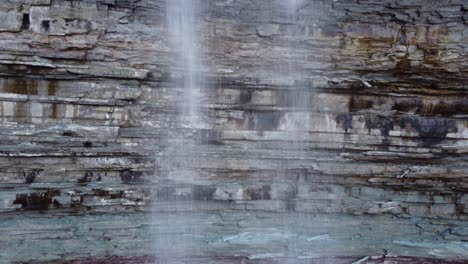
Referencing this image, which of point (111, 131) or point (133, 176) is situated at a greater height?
point (111, 131)

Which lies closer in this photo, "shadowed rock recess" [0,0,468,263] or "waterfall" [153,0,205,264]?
"shadowed rock recess" [0,0,468,263]

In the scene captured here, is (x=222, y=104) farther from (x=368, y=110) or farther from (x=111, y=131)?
(x=368, y=110)

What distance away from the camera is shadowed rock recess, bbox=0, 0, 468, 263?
20.9ft

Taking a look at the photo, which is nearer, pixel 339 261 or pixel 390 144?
pixel 339 261

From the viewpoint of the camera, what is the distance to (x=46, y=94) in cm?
646

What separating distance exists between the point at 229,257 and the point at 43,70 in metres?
3.62

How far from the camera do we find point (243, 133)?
6.92m

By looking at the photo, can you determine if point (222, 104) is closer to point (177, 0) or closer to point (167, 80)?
point (167, 80)

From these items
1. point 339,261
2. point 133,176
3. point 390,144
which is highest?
point 390,144

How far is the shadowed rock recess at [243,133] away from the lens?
20.9ft

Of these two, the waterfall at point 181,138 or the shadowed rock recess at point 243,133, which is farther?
the waterfall at point 181,138

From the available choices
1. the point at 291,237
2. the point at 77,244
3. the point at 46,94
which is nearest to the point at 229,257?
the point at 291,237

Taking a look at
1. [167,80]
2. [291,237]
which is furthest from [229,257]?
[167,80]

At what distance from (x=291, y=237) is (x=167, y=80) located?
292 cm
